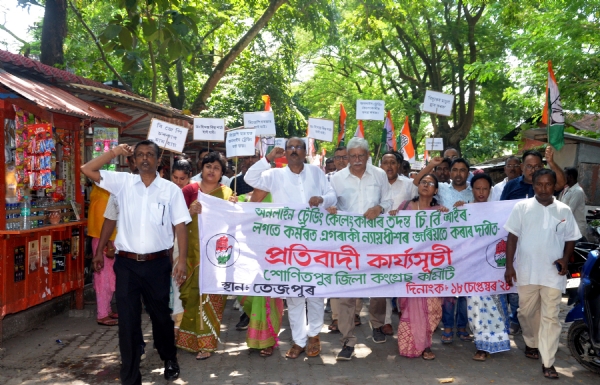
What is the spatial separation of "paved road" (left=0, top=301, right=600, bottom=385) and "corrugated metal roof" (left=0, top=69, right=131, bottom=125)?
7.87 ft

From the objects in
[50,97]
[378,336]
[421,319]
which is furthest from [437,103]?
[50,97]

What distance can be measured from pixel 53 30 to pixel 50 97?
4498mm

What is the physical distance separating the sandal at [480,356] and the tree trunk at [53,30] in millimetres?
8260

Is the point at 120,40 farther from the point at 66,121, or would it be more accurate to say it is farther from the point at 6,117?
the point at 6,117

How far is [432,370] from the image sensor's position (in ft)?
18.6

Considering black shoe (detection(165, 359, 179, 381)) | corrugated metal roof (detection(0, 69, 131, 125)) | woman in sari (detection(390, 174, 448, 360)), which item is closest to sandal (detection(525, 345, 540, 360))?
woman in sari (detection(390, 174, 448, 360))

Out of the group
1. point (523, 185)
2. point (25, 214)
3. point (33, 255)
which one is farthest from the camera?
point (33, 255)

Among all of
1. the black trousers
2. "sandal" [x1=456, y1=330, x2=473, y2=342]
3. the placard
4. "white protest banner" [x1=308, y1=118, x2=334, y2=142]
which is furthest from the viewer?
"white protest banner" [x1=308, y1=118, x2=334, y2=142]

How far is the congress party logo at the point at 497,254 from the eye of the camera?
629 centimetres

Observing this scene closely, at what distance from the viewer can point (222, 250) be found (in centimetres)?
617

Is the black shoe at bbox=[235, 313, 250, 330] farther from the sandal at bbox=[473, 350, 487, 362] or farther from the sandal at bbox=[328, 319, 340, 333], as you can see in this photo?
the sandal at bbox=[473, 350, 487, 362]

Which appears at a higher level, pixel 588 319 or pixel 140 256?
pixel 140 256

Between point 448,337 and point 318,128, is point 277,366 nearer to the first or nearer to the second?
point 448,337

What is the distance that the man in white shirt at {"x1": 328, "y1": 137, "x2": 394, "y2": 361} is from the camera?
609 cm
